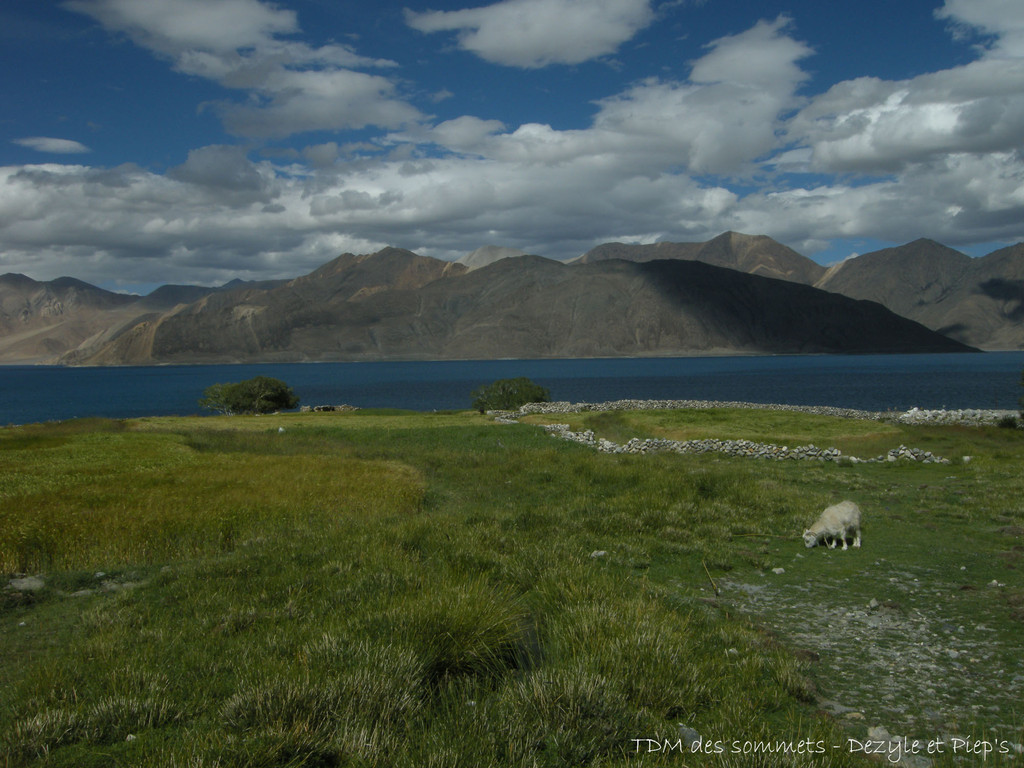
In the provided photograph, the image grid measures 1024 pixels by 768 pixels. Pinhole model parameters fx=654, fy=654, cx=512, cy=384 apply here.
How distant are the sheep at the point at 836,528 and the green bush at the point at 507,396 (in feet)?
161

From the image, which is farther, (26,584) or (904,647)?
(26,584)

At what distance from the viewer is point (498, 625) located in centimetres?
718

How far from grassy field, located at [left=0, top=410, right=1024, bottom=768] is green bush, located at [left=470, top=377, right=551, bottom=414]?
44001mm

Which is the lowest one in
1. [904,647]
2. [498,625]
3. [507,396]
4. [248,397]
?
[248,397]

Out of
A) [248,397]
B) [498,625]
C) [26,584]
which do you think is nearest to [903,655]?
[498,625]

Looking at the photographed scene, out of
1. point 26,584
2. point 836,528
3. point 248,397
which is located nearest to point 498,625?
point 26,584

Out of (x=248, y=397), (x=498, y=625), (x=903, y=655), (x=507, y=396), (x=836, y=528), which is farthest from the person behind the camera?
(x=248, y=397)

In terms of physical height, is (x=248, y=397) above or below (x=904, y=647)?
below

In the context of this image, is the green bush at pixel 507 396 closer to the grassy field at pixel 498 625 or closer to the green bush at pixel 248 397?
the green bush at pixel 248 397

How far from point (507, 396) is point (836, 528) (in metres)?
51.4

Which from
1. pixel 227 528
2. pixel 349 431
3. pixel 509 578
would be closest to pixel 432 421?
pixel 349 431

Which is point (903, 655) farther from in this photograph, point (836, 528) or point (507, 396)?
point (507, 396)

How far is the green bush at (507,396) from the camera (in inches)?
2488

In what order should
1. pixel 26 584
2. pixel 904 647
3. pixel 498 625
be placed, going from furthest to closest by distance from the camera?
pixel 26 584 → pixel 904 647 → pixel 498 625
